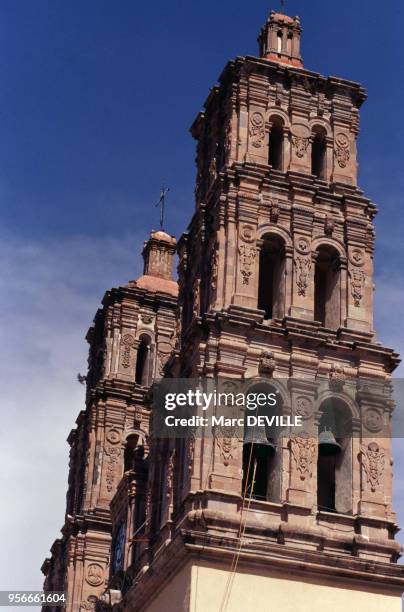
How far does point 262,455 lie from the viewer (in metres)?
31.3

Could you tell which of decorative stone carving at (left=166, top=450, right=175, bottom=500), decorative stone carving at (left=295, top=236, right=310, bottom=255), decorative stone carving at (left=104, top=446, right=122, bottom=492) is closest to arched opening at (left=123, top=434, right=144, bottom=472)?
decorative stone carving at (left=104, top=446, right=122, bottom=492)

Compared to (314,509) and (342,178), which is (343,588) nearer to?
(314,509)

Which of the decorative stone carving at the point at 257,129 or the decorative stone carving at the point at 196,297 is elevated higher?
the decorative stone carving at the point at 257,129

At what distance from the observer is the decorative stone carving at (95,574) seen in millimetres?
41000

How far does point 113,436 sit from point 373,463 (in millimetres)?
13595

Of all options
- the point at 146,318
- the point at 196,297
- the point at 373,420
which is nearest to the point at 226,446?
the point at 373,420

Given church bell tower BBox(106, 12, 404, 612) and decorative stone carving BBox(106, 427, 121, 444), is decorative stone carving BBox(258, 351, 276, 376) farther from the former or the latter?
decorative stone carving BBox(106, 427, 121, 444)

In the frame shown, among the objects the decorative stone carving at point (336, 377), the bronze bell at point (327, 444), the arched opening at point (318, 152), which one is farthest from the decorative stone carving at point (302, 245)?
the bronze bell at point (327, 444)

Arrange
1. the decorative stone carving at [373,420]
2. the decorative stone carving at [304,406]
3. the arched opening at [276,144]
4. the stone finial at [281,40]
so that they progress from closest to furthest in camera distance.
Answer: the decorative stone carving at [304,406], the decorative stone carving at [373,420], the arched opening at [276,144], the stone finial at [281,40]

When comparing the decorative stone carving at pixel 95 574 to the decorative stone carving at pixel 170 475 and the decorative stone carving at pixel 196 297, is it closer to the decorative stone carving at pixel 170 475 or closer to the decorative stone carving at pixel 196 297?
the decorative stone carving at pixel 170 475

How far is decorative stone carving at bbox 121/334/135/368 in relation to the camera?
45125 mm

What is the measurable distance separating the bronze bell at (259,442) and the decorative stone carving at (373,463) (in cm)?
204

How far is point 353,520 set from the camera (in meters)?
30.8

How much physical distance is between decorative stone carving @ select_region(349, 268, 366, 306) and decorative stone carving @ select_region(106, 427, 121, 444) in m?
12.3
